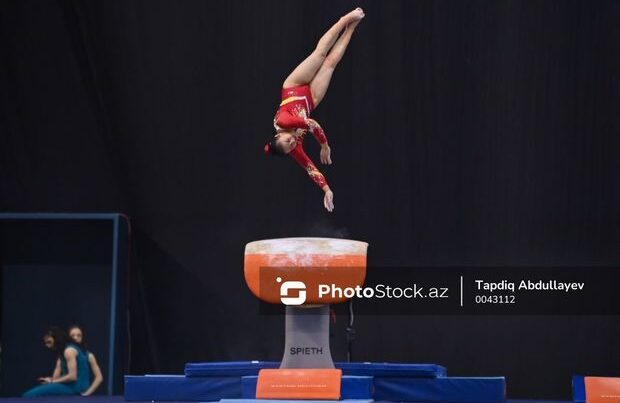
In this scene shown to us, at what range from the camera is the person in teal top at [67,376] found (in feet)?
25.5

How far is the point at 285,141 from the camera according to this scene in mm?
6445

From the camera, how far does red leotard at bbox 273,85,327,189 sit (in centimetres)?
647

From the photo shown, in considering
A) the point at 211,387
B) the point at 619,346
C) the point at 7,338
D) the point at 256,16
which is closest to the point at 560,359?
the point at 619,346

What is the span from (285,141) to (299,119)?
6.6 inches

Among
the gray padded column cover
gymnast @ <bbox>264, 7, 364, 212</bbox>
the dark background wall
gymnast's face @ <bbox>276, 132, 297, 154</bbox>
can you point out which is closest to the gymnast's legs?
gymnast @ <bbox>264, 7, 364, 212</bbox>

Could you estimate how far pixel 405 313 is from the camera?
25.6ft

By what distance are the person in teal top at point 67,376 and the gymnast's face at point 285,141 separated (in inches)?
100

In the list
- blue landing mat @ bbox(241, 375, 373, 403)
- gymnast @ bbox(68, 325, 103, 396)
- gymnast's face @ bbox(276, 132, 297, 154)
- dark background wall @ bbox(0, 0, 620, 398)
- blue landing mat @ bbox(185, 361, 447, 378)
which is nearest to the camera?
blue landing mat @ bbox(241, 375, 373, 403)

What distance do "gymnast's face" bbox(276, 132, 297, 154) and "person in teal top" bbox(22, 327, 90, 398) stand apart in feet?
8.34

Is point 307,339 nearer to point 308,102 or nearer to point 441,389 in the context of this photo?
point 441,389

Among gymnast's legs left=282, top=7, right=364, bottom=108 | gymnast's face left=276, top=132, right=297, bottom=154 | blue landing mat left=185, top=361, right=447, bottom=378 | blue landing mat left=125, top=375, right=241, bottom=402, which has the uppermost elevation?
gymnast's legs left=282, top=7, right=364, bottom=108

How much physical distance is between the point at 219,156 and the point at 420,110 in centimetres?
156

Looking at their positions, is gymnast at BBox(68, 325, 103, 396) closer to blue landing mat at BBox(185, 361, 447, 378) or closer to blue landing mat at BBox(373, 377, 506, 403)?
blue landing mat at BBox(185, 361, 447, 378)

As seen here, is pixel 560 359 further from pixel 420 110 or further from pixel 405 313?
pixel 420 110
